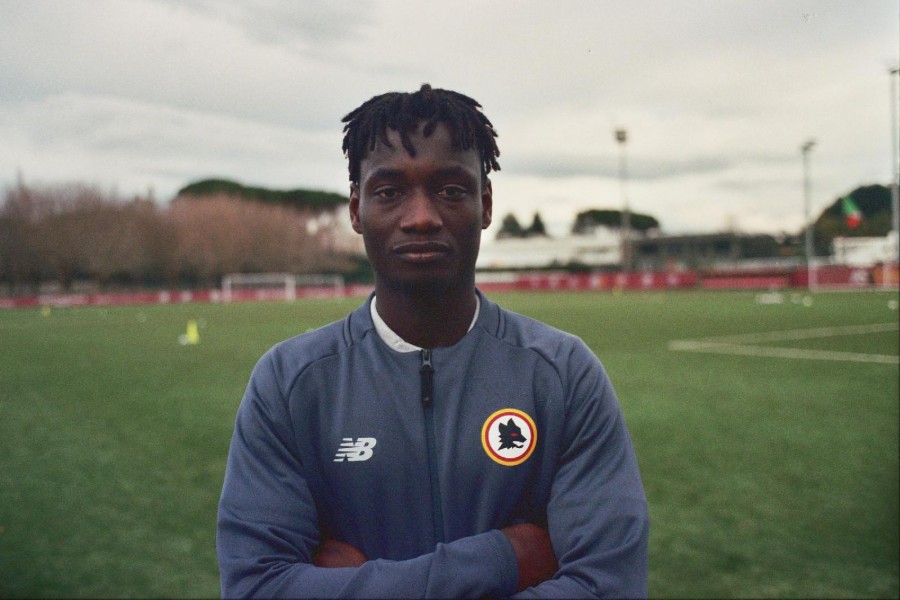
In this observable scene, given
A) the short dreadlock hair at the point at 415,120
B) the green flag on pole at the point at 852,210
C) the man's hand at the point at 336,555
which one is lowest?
the man's hand at the point at 336,555

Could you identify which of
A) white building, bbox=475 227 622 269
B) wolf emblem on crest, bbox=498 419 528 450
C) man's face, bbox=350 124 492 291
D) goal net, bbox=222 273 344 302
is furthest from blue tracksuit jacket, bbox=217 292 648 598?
goal net, bbox=222 273 344 302

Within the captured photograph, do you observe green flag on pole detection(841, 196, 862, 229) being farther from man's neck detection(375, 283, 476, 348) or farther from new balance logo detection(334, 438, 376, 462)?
new balance logo detection(334, 438, 376, 462)

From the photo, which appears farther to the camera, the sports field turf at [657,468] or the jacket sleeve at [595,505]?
the sports field turf at [657,468]

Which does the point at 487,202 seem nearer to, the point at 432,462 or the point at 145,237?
the point at 432,462

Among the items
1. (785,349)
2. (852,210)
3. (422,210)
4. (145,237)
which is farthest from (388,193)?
(145,237)

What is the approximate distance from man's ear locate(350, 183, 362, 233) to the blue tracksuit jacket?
0.26 meters

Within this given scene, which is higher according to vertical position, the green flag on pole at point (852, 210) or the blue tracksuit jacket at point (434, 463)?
the green flag on pole at point (852, 210)

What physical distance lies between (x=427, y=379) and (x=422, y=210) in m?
0.38

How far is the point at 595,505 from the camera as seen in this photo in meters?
1.45

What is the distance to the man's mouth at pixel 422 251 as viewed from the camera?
1.41 meters

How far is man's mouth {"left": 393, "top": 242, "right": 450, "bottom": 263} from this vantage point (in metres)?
1.41

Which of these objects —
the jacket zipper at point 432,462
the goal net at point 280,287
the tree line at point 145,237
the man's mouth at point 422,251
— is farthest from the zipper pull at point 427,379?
the goal net at point 280,287

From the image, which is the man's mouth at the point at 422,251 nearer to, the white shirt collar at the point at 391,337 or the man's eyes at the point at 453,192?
the man's eyes at the point at 453,192

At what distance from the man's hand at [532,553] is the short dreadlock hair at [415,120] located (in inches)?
31.0
